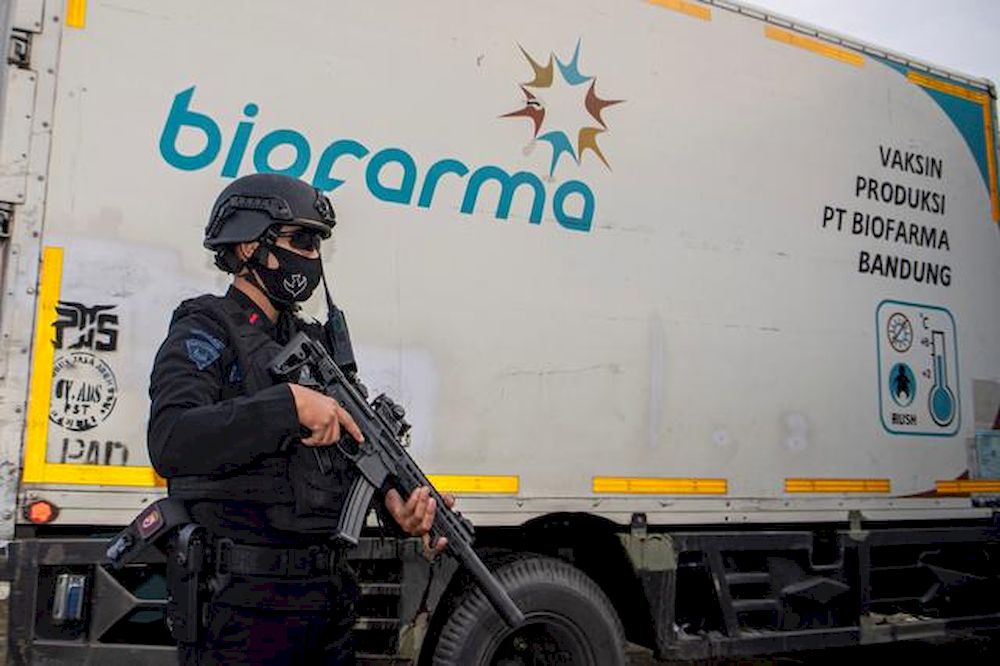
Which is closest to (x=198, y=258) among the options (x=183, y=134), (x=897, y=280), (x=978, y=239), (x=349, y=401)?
(x=183, y=134)

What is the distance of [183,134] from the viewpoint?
326 centimetres

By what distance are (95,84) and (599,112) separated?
2.17 meters

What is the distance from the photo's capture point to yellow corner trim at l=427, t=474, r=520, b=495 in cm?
353

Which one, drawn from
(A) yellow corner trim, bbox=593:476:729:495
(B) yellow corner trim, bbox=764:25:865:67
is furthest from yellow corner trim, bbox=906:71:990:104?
(A) yellow corner trim, bbox=593:476:729:495

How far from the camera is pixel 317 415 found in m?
2.06

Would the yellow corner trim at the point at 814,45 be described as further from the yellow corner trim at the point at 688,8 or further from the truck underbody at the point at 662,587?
the truck underbody at the point at 662,587

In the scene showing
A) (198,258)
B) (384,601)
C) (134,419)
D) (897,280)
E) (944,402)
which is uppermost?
(897,280)

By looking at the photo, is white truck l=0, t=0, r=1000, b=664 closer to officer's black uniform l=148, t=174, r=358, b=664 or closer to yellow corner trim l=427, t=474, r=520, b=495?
yellow corner trim l=427, t=474, r=520, b=495

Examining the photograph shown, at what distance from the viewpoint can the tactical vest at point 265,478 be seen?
2.17 m

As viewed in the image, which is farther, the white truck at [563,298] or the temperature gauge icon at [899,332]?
the temperature gauge icon at [899,332]

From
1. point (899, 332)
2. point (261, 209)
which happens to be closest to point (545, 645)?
point (261, 209)

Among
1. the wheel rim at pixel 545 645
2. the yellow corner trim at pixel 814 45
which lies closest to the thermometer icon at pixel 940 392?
the yellow corner trim at pixel 814 45

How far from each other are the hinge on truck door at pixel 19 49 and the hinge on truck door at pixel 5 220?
0.51m

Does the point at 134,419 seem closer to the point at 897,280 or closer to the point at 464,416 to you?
the point at 464,416
